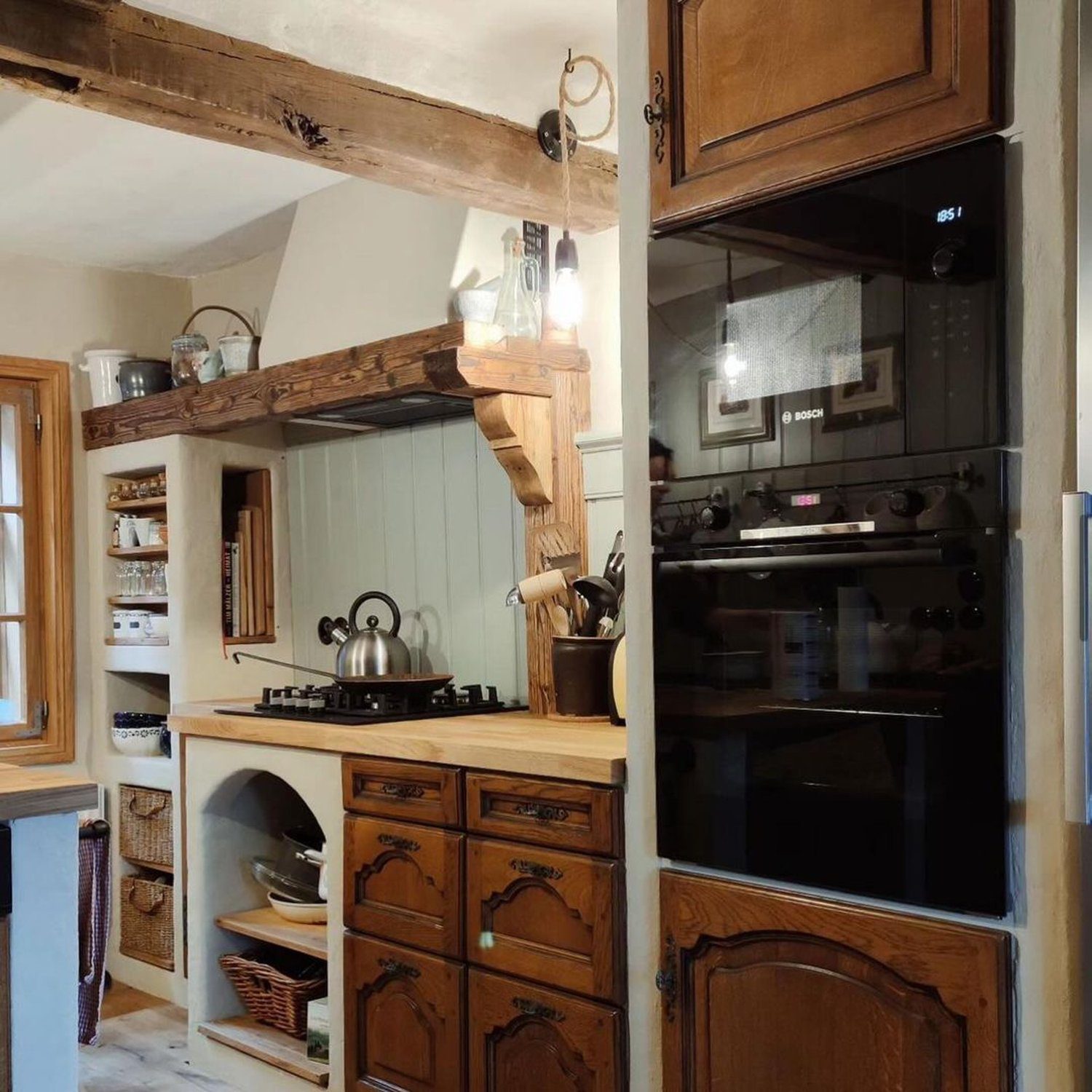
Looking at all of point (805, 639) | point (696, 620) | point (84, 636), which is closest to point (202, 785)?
point (84, 636)

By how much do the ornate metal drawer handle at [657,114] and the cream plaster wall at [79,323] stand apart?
296 centimetres

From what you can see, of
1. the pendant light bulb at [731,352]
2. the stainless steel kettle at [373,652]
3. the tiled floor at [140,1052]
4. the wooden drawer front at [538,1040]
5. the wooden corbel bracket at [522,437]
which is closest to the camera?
the pendant light bulb at [731,352]

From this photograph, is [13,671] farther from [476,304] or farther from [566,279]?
[566,279]

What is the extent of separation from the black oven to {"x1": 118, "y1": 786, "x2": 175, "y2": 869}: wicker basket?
255cm

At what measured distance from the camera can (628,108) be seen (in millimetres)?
2240

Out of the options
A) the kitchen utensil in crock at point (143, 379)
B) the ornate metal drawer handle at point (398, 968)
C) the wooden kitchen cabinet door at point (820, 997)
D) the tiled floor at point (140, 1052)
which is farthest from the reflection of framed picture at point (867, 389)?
the kitchen utensil in crock at point (143, 379)

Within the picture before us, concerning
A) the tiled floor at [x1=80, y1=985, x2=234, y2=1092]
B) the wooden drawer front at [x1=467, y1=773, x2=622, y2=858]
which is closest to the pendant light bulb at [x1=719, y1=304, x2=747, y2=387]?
the wooden drawer front at [x1=467, y1=773, x2=622, y2=858]

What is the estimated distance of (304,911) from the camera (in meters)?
3.47

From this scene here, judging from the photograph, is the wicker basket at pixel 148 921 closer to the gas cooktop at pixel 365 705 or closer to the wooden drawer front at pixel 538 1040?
the gas cooktop at pixel 365 705

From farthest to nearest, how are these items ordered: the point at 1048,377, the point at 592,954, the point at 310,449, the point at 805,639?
the point at 310,449, the point at 592,954, the point at 805,639, the point at 1048,377

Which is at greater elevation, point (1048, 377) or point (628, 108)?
point (628, 108)

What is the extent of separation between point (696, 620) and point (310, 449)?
8.02 feet

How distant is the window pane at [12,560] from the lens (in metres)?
4.41

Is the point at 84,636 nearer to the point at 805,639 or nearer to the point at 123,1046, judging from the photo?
the point at 123,1046
